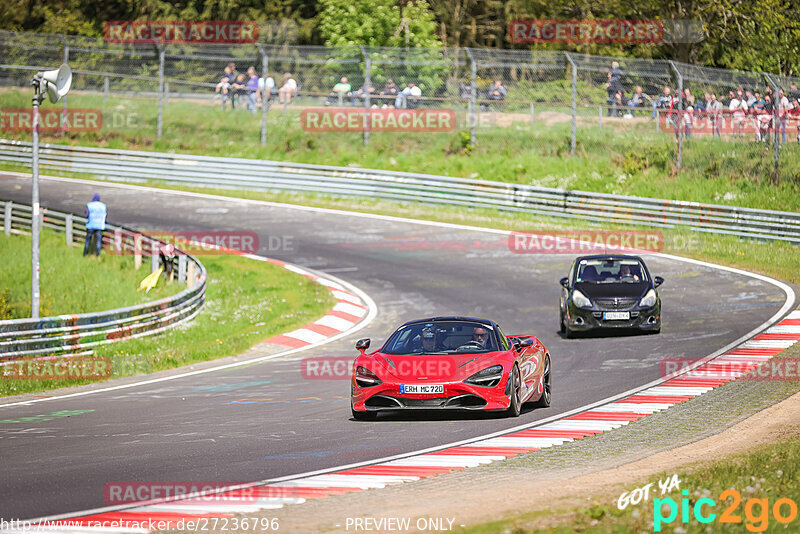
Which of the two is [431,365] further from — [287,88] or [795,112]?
[287,88]

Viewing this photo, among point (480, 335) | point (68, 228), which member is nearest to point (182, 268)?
point (68, 228)

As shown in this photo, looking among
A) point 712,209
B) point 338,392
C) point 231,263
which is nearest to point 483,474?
point 338,392

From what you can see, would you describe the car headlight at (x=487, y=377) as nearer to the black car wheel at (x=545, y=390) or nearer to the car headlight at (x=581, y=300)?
the black car wheel at (x=545, y=390)

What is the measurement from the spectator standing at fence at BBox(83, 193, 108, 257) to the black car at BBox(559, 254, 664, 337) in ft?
41.7

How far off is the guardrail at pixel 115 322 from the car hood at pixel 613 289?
25.1 ft

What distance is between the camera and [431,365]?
39.8ft

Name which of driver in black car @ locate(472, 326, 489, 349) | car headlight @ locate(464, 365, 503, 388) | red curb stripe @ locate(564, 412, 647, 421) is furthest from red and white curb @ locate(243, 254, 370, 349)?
car headlight @ locate(464, 365, 503, 388)

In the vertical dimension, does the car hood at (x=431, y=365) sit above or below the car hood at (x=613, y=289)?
above

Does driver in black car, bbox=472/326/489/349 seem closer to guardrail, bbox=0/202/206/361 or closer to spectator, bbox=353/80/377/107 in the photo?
guardrail, bbox=0/202/206/361

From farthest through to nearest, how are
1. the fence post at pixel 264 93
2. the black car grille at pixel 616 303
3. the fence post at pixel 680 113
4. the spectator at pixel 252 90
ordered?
the spectator at pixel 252 90, the fence post at pixel 264 93, the fence post at pixel 680 113, the black car grille at pixel 616 303

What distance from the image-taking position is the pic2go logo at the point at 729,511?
7.09 meters

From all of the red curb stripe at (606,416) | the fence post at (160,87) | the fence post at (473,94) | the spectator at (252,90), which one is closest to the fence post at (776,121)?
the fence post at (473,94)

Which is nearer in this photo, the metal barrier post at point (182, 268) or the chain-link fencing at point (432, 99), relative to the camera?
the metal barrier post at point (182, 268)

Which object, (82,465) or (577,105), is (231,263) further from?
(82,465)
